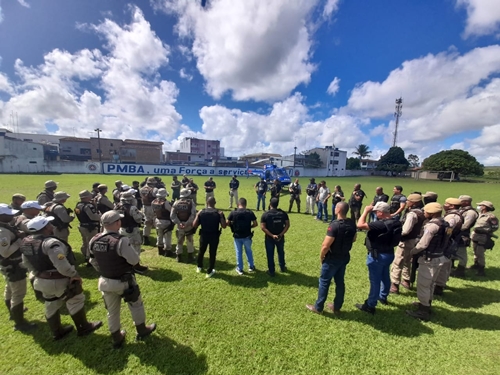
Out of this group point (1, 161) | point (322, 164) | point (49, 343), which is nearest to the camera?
point (49, 343)

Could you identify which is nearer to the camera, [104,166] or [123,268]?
[123,268]

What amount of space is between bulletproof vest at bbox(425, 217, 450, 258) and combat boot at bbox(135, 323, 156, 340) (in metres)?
5.10

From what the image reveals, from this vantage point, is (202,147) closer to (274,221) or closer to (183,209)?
(183,209)

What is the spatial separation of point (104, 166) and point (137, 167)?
633cm

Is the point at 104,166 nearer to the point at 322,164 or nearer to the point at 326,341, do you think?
the point at 326,341

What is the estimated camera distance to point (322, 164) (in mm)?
75062

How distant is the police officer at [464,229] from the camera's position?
17.3ft

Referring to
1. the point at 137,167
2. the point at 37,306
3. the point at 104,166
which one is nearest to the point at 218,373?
the point at 37,306

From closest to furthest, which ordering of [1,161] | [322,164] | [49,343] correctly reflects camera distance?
[49,343] → [1,161] → [322,164]

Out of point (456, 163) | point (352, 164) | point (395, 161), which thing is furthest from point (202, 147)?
point (456, 163)

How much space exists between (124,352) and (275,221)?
3614mm

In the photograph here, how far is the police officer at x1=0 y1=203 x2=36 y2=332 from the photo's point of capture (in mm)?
3465

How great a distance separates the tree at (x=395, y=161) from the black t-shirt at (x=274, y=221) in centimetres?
7573

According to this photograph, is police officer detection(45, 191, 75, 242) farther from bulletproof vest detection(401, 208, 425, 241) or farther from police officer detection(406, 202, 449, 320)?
bulletproof vest detection(401, 208, 425, 241)
